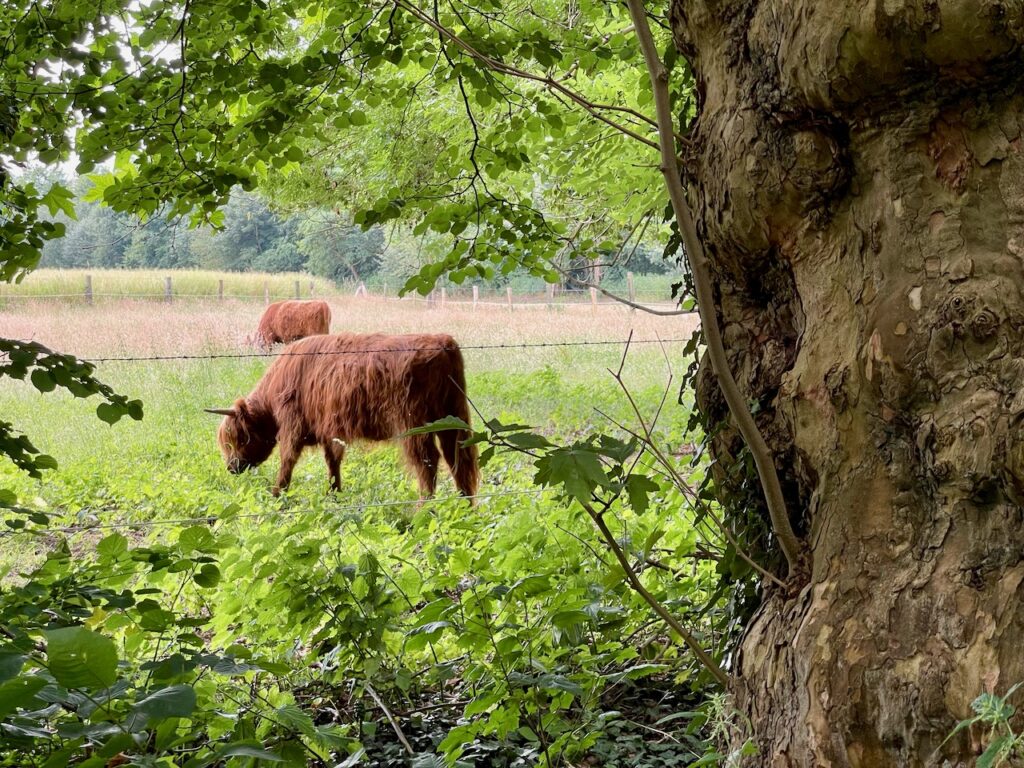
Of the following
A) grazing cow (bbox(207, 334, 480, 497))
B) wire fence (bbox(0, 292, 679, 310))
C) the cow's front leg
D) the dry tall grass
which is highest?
wire fence (bbox(0, 292, 679, 310))

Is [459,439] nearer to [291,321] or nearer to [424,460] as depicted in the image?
[424,460]

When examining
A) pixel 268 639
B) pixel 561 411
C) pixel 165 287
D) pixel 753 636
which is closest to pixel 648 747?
pixel 753 636

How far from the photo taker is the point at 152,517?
5344 mm

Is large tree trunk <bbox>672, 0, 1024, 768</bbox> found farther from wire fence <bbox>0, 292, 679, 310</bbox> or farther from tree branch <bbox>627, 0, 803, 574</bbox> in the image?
wire fence <bbox>0, 292, 679, 310</bbox>

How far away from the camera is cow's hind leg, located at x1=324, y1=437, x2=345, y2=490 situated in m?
6.03

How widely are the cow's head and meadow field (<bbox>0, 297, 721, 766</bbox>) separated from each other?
0.10m

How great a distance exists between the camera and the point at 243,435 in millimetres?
6102

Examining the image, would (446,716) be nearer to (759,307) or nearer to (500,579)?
(500,579)

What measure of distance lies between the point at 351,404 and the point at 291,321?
4.14 feet

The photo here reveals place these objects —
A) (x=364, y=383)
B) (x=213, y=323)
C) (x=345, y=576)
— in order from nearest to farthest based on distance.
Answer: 1. (x=345, y=576)
2. (x=364, y=383)
3. (x=213, y=323)

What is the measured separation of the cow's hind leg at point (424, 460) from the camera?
5727 mm

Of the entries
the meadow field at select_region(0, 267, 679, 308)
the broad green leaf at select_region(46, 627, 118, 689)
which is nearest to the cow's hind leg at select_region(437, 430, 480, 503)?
the meadow field at select_region(0, 267, 679, 308)

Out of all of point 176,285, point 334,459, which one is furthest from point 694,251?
point 176,285

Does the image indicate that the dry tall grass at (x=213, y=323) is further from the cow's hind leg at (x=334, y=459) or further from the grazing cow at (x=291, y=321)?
the cow's hind leg at (x=334, y=459)
